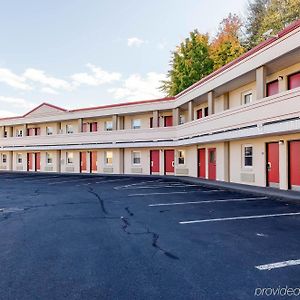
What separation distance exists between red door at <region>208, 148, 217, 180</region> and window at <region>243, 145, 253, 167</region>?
11.4 feet

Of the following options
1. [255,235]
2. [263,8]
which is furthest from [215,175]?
[263,8]

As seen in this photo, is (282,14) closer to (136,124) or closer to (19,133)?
(136,124)

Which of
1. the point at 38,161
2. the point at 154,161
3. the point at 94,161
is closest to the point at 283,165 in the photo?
the point at 154,161

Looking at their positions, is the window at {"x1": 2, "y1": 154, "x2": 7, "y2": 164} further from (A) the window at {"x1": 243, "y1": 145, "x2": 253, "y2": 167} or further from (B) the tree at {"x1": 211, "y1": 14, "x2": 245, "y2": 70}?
(A) the window at {"x1": 243, "y1": 145, "x2": 253, "y2": 167}

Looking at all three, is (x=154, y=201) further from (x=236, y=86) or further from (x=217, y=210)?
(x=236, y=86)

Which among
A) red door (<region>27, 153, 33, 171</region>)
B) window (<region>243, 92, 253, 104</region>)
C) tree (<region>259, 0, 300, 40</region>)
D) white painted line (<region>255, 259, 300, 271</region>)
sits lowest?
white painted line (<region>255, 259, 300, 271</region>)

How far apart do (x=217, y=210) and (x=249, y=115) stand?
7.01m

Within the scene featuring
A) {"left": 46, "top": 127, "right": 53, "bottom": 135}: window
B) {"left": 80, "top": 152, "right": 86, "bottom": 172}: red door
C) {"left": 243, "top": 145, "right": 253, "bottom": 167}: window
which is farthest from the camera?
{"left": 46, "top": 127, "right": 53, "bottom": 135}: window

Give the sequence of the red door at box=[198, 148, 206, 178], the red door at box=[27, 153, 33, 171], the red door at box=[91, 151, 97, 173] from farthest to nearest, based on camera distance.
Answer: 1. the red door at box=[27, 153, 33, 171]
2. the red door at box=[91, 151, 97, 173]
3. the red door at box=[198, 148, 206, 178]

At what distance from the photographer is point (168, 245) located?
6.40 m

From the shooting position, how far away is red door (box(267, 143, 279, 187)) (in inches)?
619

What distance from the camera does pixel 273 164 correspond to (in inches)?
630

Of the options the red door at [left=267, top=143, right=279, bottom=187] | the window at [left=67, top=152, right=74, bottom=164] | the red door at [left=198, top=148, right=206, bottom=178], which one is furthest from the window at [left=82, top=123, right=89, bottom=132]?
the red door at [left=267, top=143, right=279, bottom=187]

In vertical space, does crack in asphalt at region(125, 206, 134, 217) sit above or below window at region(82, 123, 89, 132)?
below
